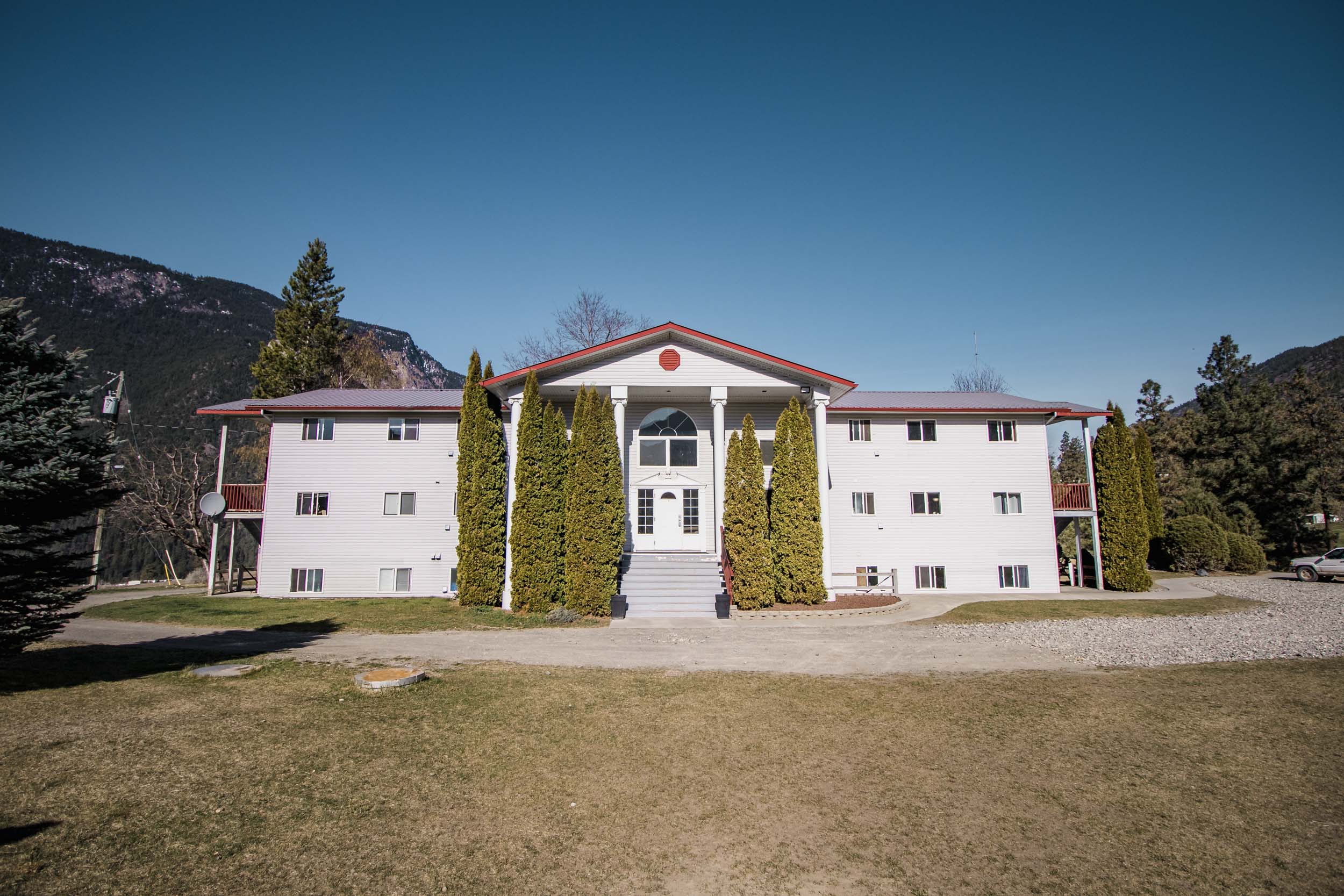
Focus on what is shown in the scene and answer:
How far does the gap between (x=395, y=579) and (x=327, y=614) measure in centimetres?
485

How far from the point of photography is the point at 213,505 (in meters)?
21.5

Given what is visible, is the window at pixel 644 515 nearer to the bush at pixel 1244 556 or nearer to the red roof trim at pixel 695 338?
the red roof trim at pixel 695 338

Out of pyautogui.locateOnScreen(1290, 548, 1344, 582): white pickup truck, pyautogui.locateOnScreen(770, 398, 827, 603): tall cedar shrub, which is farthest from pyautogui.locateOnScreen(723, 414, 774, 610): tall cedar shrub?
pyautogui.locateOnScreen(1290, 548, 1344, 582): white pickup truck

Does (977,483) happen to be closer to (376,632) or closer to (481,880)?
(376,632)

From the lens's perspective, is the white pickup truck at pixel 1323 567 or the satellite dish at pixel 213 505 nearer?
the satellite dish at pixel 213 505

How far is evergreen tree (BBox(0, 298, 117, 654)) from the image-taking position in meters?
8.09

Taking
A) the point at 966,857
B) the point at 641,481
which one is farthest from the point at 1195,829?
the point at 641,481

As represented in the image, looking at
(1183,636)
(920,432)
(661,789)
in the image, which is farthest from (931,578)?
(661,789)

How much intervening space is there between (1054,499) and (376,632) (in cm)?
2283

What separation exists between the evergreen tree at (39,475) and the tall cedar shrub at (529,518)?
982 cm

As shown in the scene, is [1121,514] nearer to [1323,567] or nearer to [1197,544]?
[1197,544]

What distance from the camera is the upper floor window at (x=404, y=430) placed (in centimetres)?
2258

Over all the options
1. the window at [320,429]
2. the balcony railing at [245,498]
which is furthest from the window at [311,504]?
the window at [320,429]

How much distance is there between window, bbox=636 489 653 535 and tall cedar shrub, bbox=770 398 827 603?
440 cm
